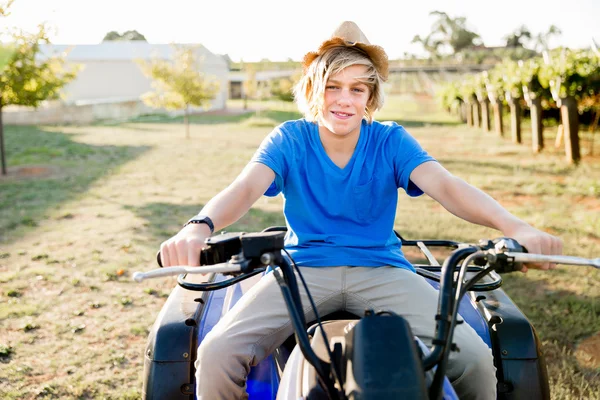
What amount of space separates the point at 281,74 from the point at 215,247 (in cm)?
5906

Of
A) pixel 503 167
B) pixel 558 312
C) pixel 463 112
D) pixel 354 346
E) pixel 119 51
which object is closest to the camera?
pixel 354 346

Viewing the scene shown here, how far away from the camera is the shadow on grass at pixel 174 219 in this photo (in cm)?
718

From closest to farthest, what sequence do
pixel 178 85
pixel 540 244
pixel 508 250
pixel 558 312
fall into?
pixel 508 250 → pixel 540 244 → pixel 558 312 → pixel 178 85

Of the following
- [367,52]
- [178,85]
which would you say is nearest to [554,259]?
[367,52]

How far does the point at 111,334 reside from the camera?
4352 millimetres

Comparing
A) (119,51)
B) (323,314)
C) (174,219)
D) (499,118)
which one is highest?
(119,51)

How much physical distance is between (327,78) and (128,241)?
191 inches

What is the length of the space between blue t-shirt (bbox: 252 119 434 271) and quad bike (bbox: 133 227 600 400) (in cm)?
26

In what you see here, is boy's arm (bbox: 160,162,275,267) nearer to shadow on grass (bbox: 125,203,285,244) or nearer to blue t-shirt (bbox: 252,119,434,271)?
blue t-shirt (bbox: 252,119,434,271)

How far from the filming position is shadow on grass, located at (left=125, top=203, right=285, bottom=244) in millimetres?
7180

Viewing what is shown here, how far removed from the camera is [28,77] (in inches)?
468

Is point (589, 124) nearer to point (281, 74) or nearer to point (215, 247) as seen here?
point (215, 247)

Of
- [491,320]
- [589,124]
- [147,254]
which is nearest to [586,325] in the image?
[491,320]

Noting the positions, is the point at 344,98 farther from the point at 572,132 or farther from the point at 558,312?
the point at 572,132
